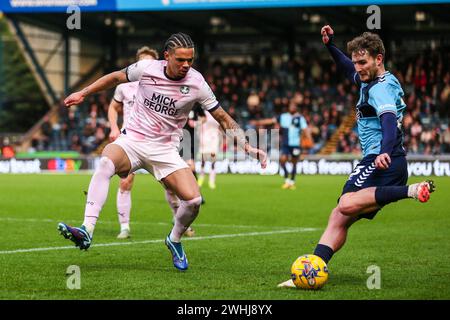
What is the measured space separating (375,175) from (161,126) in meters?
2.43

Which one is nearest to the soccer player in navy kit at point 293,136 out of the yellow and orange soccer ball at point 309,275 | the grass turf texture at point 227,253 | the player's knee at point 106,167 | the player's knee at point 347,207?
the grass turf texture at point 227,253

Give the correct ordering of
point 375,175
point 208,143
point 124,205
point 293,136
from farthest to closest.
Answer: point 293,136
point 208,143
point 124,205
point 375,175

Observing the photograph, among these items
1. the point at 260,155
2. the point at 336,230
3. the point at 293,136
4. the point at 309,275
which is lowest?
the point at 309,275

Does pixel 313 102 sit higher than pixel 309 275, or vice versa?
pixel 313 102

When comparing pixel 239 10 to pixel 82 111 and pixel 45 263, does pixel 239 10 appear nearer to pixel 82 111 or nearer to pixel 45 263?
pixel 82 111

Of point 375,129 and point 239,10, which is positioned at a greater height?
point 239,10

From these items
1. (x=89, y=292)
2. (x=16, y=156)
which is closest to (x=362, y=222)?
(x=89, y=292)

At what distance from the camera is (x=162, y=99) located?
9.36 meters

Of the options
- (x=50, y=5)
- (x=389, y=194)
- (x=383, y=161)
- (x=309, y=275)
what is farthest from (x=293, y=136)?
(x=383, y=161)

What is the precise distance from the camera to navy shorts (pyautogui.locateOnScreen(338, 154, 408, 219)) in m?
8.14

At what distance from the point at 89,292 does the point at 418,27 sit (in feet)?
133

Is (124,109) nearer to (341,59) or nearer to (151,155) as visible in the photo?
(151,155)
